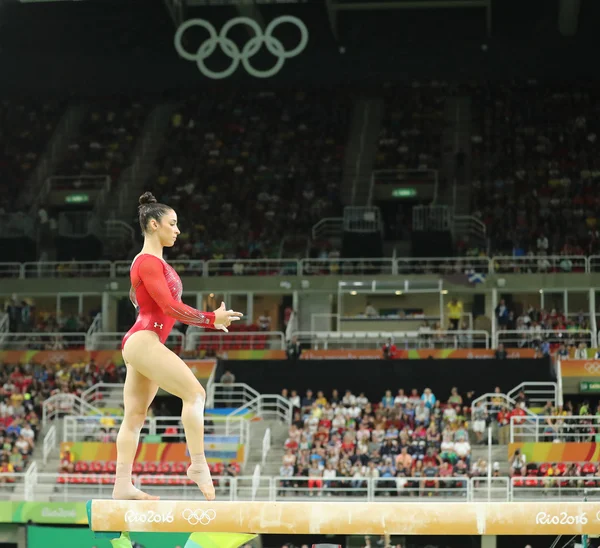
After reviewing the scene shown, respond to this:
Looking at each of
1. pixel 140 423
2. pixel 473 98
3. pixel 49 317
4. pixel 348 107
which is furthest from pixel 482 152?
pixel 140 423

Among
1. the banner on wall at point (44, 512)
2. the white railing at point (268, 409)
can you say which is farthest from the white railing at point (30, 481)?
the white railing at point (268, 409)

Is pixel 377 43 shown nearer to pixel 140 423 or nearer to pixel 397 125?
pixel 397 125

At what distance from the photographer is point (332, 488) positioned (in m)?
23.0

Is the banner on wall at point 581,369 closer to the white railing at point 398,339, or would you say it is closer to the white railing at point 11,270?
the white railing at point 398,339

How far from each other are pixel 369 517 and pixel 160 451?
61.6 feet

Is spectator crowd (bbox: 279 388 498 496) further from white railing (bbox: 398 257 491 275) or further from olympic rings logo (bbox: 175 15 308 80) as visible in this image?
olympic rings logo (bbox: 175 15 308 80)

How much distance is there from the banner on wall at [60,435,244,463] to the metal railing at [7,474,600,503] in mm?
716

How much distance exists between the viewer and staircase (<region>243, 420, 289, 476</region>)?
26062 mm

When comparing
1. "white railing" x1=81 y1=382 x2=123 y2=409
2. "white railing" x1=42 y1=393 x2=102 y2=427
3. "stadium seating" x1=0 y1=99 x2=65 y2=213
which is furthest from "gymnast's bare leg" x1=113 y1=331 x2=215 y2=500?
"stadium seating" x1=0 y1=99 x2=65 y2=213

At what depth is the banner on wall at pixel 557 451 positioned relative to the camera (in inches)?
963

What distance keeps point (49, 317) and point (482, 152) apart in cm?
1512

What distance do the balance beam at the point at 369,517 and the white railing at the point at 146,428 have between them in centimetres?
1806

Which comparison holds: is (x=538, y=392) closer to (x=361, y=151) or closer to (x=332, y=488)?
(x=332, y=488)

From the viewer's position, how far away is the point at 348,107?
41750 mm
